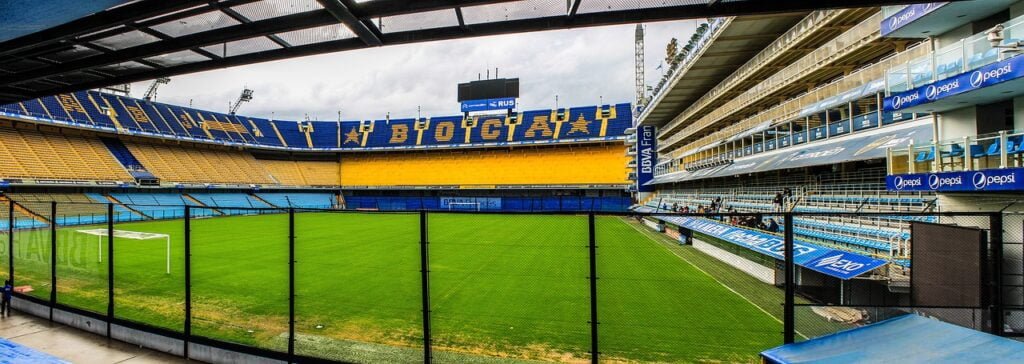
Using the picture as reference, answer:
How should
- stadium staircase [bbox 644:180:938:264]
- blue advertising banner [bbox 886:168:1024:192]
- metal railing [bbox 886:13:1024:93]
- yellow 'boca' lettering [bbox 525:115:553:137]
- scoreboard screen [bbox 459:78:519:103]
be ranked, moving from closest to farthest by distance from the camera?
blue advertising banner [bbox 886:168:1024:192] → metal railing [bbox 886:13:1024:93] → stadium staircase [bbox 644:180:938:264] → yellow 'boca' lettering [bbox 525:115:553:137] → scoreboard screen [bbox 459:78:519:103]

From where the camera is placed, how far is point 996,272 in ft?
16.0

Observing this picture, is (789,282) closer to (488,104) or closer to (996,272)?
→ (996,272)

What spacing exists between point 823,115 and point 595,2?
19.6m

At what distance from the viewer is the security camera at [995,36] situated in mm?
7223

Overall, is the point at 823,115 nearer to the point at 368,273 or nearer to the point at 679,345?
the point at 679,345

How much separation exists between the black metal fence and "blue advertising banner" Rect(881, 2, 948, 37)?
3.90 metres

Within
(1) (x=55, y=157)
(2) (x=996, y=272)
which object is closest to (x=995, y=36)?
(2) (x=996, y=272)

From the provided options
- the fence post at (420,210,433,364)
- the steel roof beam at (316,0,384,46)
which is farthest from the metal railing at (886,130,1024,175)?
the steel roof beam at (316,0,384,46)

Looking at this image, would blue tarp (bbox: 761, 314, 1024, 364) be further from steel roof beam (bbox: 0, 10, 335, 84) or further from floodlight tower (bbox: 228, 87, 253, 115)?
floodlight tower (bbox: 228, 87, 253, 115)

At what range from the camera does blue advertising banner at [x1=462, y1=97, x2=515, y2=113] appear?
205ft

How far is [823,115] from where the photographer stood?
62.1 feet

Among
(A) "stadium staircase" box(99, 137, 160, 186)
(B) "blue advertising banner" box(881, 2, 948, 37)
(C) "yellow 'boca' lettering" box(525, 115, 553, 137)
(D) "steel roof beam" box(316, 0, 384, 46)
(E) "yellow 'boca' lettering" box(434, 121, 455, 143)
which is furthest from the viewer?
(E) "yellow 'boca' lettering" box(434, 121, 455, 143)

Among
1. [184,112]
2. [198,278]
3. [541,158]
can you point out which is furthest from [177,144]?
[198,278]

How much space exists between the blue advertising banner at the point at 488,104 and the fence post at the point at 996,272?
193ft
